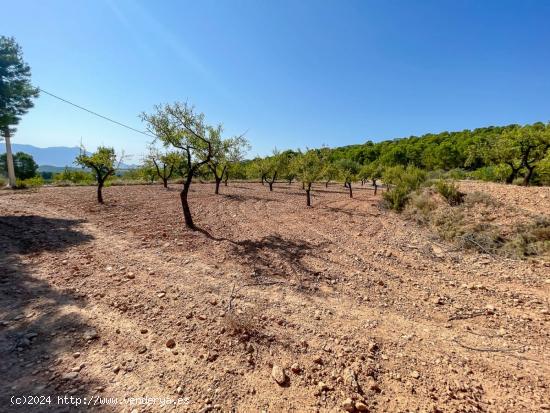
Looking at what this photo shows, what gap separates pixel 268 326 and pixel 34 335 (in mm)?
3618

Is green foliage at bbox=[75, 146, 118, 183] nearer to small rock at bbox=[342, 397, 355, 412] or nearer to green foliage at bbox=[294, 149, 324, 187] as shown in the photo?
green foliage at bbox=[294, 149, 324, 187]

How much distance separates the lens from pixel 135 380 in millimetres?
3055

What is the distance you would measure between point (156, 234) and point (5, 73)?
10164 mm

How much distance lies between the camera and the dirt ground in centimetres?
295

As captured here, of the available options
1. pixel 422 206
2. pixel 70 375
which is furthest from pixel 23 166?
pixel 422 206

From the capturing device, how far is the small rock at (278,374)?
313 cm

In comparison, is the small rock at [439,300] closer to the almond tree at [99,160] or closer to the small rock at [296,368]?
the small rock at [296,368]

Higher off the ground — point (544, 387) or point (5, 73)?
point (5, 73)

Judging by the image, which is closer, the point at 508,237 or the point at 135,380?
the point at 135,380

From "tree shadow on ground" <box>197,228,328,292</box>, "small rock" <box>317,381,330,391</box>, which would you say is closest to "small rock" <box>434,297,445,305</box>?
"tree shadow on ground" <box>197,228,328,292</box>

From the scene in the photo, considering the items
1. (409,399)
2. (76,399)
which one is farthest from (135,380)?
(409,399)

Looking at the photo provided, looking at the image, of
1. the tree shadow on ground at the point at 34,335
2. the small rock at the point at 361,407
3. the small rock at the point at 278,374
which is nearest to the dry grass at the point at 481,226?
the small rock at the point at 361,407

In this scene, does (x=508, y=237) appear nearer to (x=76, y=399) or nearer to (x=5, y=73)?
(x=76, y=399)

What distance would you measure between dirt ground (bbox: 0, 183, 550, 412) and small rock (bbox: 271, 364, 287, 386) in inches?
0.7
